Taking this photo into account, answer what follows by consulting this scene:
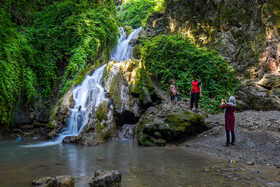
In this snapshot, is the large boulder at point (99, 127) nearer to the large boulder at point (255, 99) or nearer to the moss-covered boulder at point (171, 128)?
the moss-covered boulder at point (171, 128)

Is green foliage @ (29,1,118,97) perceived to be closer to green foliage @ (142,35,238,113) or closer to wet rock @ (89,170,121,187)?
green foliage @ (142,35,238,113)

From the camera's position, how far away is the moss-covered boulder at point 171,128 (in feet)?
26.0

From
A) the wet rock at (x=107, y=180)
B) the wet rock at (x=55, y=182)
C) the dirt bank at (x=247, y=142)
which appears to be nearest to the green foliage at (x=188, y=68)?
the dirt bank at (x=247, y=142)

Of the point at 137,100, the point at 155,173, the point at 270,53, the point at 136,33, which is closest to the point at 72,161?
the point at 155,173

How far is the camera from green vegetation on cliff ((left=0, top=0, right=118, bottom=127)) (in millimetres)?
10117

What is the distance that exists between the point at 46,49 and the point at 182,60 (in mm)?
9862

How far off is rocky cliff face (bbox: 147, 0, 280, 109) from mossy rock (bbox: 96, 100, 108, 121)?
9735 mm

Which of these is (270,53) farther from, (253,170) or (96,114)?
(96,114)

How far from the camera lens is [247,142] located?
667 cm

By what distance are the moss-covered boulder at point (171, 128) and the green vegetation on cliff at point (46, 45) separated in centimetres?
686

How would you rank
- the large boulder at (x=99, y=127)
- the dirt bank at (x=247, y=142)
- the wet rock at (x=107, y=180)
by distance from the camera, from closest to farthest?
the wet rock at (x=107, y=180) → the dirt bank at (x=247, y=142) → the large boulder at (x=99, y=127)

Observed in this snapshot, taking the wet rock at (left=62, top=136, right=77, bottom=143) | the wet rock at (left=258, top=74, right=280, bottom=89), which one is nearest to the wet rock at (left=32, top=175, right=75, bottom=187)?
the wet rock at (left=62, top=136, right=77, bottom=143)

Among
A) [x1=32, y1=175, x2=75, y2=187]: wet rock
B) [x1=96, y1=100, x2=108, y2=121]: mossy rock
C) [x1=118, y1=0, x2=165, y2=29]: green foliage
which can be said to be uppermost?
[x1=118, y1=0, x2=165, y2=29]: green foliage

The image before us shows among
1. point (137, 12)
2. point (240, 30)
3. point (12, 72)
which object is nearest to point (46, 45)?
point (12, 72)
